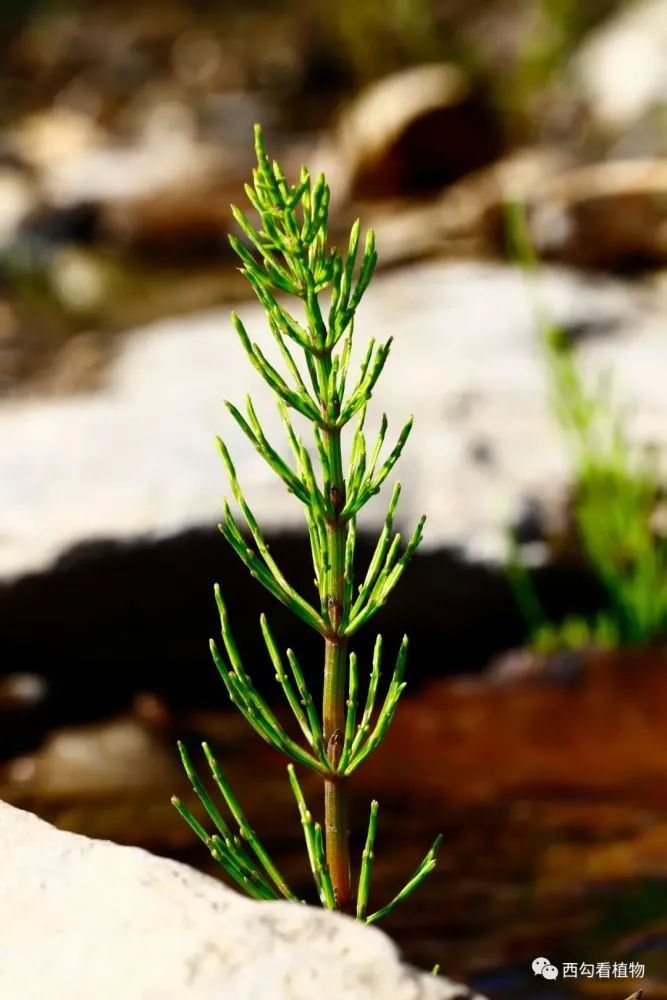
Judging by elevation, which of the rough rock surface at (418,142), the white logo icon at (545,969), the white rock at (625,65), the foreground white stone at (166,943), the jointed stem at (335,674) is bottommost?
the white logo icon at (545,969)

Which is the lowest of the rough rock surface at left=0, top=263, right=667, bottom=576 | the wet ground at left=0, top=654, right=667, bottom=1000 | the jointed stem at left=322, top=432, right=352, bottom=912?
the wet ground at left=0, top=654, right=667, bottom=1000

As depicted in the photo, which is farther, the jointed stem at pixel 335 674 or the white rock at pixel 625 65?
the white rock at pixel 625 65

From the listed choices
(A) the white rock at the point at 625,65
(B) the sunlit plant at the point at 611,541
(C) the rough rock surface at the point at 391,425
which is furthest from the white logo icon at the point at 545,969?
(A) the white rock at the point at 625,65

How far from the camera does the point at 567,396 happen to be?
2.73m

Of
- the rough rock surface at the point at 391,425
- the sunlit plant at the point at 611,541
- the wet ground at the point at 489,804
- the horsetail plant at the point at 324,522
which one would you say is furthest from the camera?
the rough rock surface at the point at 391,425

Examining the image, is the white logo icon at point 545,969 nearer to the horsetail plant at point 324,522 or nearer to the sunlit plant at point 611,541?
the horsetail plant at point 324,522

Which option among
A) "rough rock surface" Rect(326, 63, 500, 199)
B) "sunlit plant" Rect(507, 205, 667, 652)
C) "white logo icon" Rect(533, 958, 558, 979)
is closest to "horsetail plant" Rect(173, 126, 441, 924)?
"white logo icon" Rect(533, 958, 558, 979)

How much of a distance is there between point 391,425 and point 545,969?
5.70 feet

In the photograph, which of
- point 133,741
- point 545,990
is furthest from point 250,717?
point 133,741

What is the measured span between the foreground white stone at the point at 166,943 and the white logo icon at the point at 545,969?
87cm

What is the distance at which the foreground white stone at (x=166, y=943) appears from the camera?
36.4 inches

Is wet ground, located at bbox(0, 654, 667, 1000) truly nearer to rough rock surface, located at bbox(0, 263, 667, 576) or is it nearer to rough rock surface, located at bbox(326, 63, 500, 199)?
rough rock surface, located at bbox(0, 263, 667, 576)

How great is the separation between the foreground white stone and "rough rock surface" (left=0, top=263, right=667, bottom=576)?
5.44 ft

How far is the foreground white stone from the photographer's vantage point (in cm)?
93
